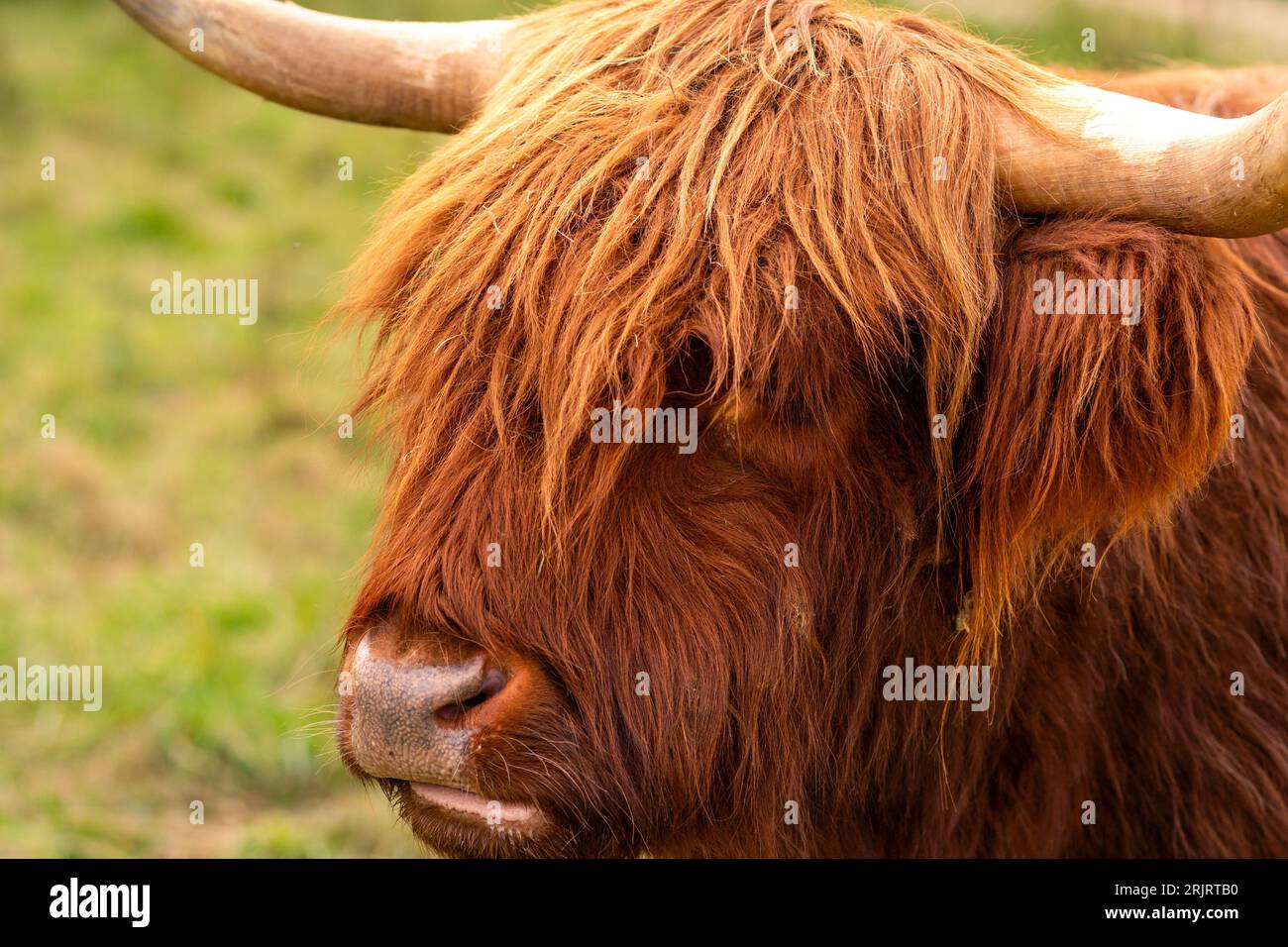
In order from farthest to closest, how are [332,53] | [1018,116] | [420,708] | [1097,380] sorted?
[332,53], [1018,116], [1097,380], [420,708]

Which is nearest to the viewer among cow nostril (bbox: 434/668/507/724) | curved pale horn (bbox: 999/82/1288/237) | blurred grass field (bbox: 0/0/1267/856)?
curved pale horn (bbox: 999/82/1288/237)

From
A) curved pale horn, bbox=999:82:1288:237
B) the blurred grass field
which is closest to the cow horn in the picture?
curved pale horn, bbox=999:82:1288:237

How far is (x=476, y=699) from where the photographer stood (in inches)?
89.3

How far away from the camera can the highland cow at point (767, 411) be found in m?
2.28

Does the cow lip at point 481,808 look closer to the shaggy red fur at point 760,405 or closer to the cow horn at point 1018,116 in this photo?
the shaggy red fur at point 760,405

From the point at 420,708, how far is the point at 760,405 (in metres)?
0.75

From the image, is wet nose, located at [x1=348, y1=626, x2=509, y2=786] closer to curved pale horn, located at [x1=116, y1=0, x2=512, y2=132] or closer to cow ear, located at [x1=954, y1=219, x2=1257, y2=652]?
cow ear, located at [x1=954, y1=219, x2=1257, y2=652]

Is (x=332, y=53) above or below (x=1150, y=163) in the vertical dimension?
above

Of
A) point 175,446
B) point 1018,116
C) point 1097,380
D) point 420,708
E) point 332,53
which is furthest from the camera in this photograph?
point 175,446

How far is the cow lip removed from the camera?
2277mm

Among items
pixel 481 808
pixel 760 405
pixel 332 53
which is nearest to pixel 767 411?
pixel 760 405

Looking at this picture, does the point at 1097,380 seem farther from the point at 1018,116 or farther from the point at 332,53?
the point at 332,53

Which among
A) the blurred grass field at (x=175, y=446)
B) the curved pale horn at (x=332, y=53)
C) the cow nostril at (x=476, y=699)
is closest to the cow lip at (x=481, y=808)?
the cow nostril at (x=476, y=699)
